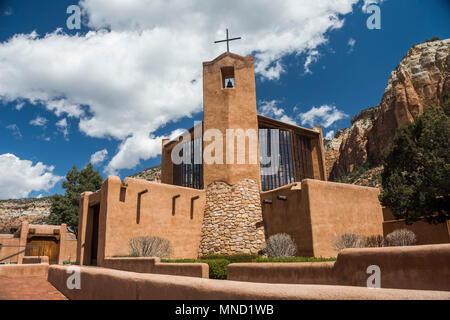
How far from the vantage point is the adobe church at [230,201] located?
49.2ft

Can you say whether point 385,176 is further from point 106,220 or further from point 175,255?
point 106,220

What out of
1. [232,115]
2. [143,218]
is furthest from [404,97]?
[143,218]

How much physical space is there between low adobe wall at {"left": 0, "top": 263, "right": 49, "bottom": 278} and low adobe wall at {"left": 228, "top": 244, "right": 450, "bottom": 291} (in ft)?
32.5

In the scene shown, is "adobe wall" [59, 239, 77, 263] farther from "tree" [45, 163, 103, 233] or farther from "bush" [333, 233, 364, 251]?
"bush" [333, 233, 364, 251]

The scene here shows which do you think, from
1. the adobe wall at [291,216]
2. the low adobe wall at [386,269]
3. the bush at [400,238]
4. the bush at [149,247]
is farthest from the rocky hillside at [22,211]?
the low adobe wall at [386,269]

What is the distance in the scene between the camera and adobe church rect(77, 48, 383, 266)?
49.2 ft

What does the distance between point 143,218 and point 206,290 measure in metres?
13.3

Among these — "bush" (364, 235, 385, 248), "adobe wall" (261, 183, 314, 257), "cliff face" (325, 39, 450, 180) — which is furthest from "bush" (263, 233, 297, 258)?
"cliff face" (325, 39, 450, 180)

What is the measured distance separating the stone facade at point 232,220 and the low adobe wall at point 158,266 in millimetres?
5703

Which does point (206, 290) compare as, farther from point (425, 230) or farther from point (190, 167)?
point (190, 167)

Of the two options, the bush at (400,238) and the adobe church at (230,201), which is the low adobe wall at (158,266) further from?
the bush at (400,238)

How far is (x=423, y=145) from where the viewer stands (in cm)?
1777

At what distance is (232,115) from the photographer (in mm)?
20062
